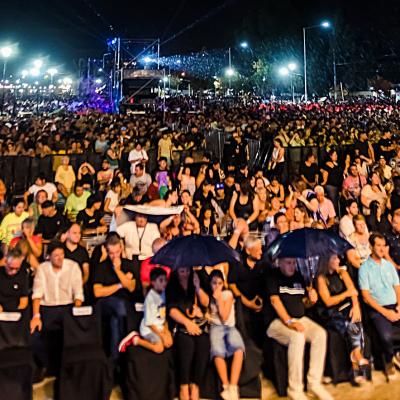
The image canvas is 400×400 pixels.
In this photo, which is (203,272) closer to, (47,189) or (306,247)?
(306,247)

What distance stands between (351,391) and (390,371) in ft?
1.90

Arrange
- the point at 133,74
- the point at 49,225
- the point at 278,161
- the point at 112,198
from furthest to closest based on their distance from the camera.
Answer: the point at 133,74, the point at 278,161, the point at 112,198, the point at 49,225

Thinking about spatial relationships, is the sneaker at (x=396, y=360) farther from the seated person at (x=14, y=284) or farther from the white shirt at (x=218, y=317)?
the seated person at (x=14, y=284)

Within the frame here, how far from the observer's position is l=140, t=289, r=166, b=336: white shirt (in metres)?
5.10

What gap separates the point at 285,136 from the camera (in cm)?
1441

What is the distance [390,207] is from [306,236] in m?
4.83

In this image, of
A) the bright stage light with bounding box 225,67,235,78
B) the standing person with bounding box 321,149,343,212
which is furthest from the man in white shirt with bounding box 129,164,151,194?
the bright stage light with bounding box 225,67,235,78

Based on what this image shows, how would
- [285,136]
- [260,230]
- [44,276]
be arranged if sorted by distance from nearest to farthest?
[44,276], [260,230], [285,136]

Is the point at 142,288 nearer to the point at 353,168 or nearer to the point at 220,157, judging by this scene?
the point at 353,168

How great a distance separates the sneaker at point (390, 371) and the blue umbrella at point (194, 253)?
2.08 meters

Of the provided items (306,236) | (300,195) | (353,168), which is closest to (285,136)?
(353,168)

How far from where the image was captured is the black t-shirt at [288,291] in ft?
17.6

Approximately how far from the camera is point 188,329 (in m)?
5.13

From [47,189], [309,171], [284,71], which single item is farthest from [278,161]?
[284,71]
